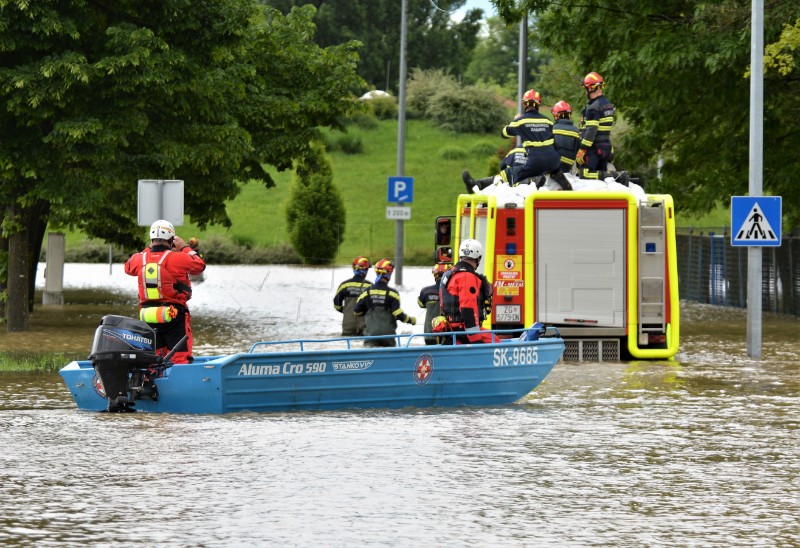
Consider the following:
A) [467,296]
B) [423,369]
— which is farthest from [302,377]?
[467,296]

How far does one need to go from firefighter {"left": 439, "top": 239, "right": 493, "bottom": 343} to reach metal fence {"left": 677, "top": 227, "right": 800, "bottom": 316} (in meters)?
17.4

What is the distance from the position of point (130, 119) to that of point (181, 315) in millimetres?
10067

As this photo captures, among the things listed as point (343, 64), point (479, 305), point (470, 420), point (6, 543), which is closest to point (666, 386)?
point (479, 305)

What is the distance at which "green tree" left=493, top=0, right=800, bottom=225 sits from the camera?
92.2ft

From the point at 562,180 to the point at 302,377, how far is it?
7.74 meters

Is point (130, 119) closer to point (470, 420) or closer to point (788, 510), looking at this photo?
point (470, 420)

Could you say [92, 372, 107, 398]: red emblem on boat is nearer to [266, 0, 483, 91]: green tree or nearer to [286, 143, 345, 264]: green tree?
[286, 143, 345, 264]: green tree

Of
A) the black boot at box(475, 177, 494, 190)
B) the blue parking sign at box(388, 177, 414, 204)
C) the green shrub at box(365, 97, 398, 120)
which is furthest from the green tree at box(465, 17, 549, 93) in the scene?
the black boot at box(475, 177, 494, 190)

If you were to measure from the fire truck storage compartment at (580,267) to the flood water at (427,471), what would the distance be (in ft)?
8.34

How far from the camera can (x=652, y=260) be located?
69.8 feet

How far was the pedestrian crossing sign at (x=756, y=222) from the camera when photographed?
21.9m

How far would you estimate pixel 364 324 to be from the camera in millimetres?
23500

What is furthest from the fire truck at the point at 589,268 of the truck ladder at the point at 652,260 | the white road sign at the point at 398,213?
the white road sign at the point at 398,213

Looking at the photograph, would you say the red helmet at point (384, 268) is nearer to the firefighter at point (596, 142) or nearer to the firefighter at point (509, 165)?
the firefighter at point (509, 165)
